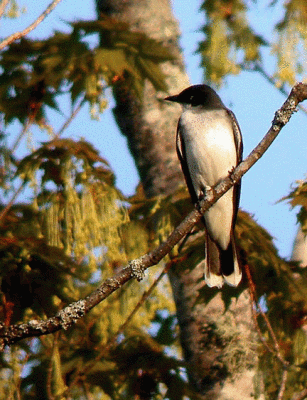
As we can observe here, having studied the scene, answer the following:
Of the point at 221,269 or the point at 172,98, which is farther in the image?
the point at 172,98

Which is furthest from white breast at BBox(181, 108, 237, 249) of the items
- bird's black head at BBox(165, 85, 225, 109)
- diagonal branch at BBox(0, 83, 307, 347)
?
diagonal branch at BBox(0, 83, 307, 347)

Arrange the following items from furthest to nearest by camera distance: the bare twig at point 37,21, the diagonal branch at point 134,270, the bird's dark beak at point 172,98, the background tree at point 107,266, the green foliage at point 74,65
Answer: the bird's dark beak at point 172,98 < the green foliage at point 74,65 < the background tree at point 107,266 < the bare twig at point 37,21 < the diagonal branch at point 134,270

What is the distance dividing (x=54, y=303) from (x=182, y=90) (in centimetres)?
213

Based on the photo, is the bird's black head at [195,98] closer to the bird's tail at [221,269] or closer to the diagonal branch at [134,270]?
the bird's tail at [221,269]

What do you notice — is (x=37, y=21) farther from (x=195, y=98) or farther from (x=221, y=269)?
(x=195, y=98)

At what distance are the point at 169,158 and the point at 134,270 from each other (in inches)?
96.5

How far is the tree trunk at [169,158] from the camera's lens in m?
4.74

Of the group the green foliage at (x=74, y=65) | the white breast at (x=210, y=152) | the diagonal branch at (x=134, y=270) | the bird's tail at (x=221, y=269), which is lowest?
the diagonal branch at (x=134, y=270)

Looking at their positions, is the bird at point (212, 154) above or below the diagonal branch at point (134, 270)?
above

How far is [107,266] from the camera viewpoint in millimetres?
4508

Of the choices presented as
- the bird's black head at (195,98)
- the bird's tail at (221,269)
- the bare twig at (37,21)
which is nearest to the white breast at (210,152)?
the bird's black head at (195,98)

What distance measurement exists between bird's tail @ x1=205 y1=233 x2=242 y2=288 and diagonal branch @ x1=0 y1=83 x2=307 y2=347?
101cm

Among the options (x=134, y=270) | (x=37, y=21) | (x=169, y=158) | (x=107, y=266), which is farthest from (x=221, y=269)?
(x=37, y=21)

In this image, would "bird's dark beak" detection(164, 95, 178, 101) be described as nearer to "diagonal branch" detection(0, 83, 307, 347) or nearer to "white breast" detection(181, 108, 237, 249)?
"white breast" detection(181, 108, 237, 249)
